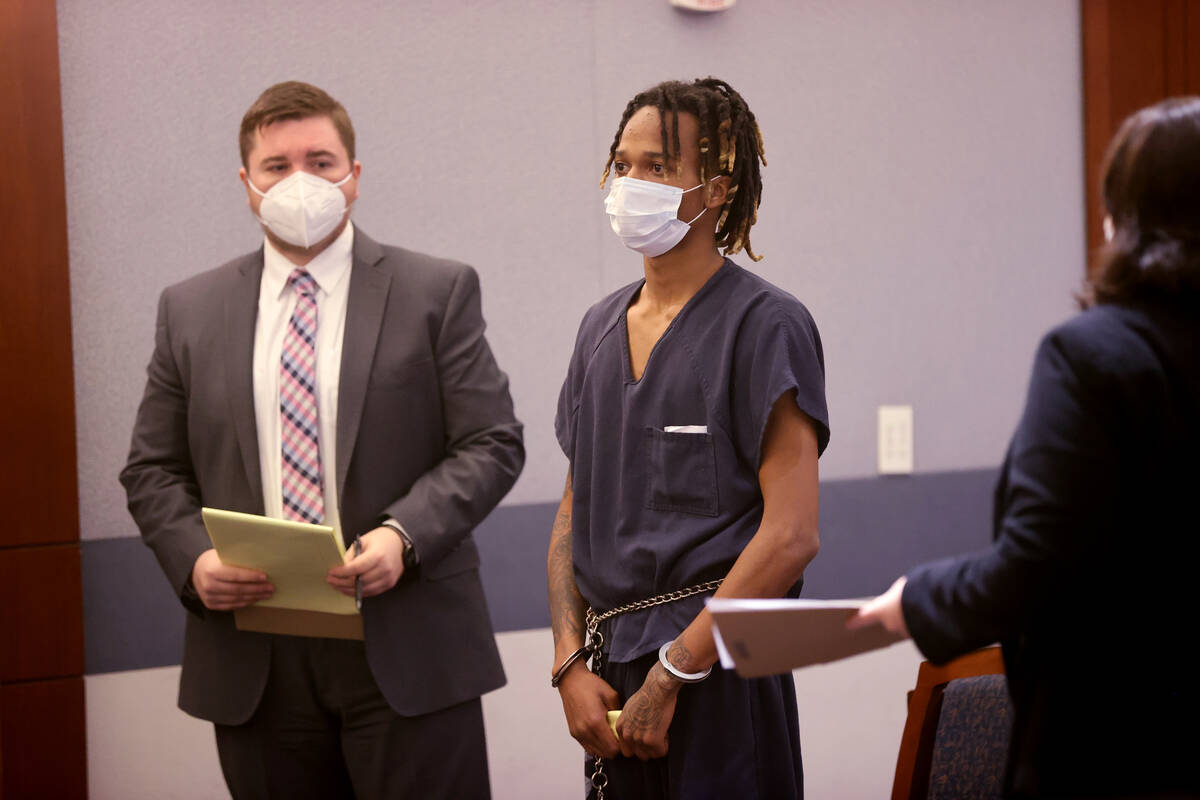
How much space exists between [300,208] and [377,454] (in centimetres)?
46

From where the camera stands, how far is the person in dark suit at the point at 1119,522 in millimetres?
985

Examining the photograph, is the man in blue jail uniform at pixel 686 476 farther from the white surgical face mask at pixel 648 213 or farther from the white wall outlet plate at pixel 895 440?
the white wall outlet plate at pixel 895 440

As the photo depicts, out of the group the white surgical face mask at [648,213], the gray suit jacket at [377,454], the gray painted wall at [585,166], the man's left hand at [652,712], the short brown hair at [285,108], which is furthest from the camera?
the gray painted wall at [585,166]

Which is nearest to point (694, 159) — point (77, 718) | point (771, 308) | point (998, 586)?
point (771, 308)

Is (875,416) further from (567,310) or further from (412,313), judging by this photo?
(412,313)

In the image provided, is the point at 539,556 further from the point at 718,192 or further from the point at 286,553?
the point at 718,192

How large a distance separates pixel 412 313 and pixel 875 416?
4.92 ft

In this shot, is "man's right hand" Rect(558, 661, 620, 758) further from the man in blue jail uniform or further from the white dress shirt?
the white dress shirt

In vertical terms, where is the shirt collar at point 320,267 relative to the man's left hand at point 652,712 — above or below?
above

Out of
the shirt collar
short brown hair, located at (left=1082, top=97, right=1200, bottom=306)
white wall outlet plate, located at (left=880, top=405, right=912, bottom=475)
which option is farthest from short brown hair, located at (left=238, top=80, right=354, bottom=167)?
white wall outlet plate, located at (left=880, top=405, right=912, bottom=475)

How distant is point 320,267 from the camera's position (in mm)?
1924

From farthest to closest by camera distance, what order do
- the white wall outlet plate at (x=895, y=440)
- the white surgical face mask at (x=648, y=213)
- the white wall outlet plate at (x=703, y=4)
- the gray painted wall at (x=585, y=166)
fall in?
the white wall outlet plate at (x=895, y=440), the white wall outlet plate at (x=703, y=4), the gray painted wall at (x=585, y=166), the white surgical face mask at (x=648, y=213)

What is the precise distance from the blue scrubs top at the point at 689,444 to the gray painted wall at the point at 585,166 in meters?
1.07

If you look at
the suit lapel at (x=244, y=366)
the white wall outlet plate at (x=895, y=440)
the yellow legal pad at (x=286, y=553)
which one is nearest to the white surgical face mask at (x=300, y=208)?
the suit lapel at (x=244, y=366)
